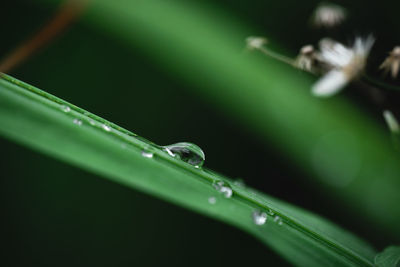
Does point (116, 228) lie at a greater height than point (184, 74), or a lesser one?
lesser

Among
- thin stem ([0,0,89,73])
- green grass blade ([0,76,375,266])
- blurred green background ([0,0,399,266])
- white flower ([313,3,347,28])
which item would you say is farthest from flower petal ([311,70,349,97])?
thin stem ([0,0,89,73])

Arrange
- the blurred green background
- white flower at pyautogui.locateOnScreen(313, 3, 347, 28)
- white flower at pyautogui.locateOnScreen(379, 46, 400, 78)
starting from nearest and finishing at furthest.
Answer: white flower at pyautogui.locateOnScreen(379, 46, 400, 78) < white flower at pyautogui.locateOnScreen(313, 3, 347, 28) < the blurred green background

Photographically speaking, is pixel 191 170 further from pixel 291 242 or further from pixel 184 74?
pixel 184 74

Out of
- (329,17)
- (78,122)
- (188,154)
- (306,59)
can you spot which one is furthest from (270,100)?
(78,122)

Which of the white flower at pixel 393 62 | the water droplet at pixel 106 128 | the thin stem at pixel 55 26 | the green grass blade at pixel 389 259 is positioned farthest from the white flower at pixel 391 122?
the thin stem at pixel 55 26

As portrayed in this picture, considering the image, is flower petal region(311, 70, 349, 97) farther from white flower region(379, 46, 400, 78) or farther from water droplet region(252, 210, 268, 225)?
water droplet region(252, 210, 268, 225)

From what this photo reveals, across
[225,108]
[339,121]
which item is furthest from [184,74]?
[339,121]

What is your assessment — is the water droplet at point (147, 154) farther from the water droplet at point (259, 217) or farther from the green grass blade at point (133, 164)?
the water droplet at point (259, 217)
